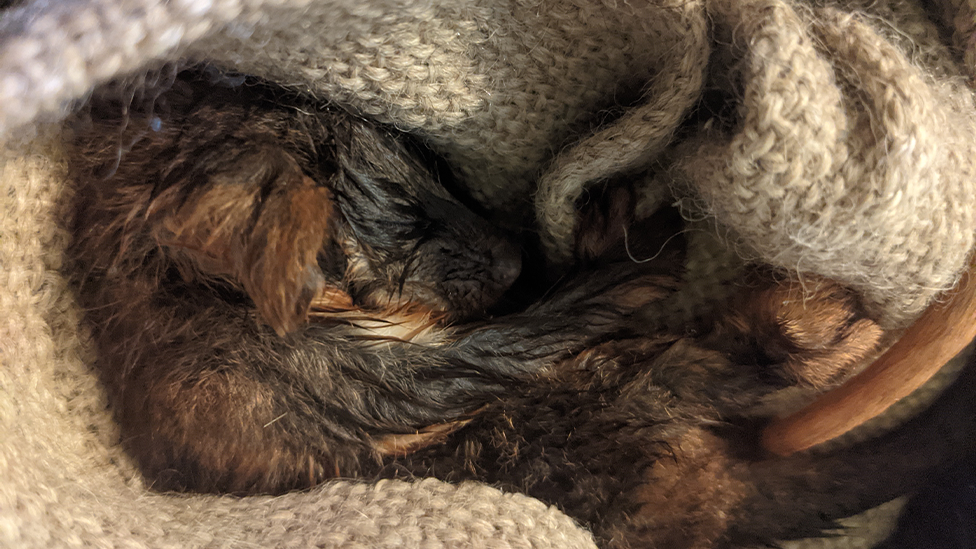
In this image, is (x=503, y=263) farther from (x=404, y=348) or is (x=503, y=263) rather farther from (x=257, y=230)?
→ (x=257, y=230)

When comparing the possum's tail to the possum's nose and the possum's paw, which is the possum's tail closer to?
the possum's paw

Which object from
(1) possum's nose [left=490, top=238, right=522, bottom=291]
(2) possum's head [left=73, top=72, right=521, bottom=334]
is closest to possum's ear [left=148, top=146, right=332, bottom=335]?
(2) possum's head [left=73, top=72, right=521, bottom=334]

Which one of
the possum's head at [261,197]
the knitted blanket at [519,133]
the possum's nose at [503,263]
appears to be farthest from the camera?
the possum's nose at [503,263]

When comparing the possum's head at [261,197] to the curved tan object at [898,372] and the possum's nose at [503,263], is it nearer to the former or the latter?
the possum's nose at [503,263]

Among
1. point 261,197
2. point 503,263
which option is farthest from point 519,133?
point 261,197

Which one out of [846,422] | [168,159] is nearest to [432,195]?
[168,159]

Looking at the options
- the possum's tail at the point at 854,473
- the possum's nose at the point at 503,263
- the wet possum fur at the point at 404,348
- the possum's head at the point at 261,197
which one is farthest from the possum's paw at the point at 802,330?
the possum's head at the point at 261,197
